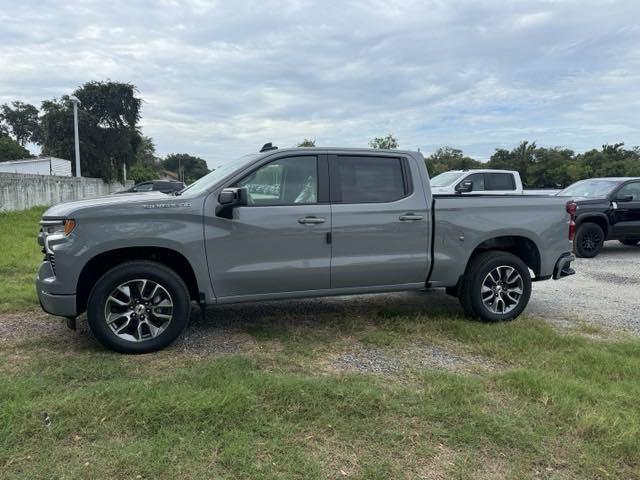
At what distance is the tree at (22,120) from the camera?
87.7m

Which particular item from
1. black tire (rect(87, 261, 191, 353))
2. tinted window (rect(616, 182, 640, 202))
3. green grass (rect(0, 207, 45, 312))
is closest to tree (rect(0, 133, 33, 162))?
green grass (rect(0, 207, 45, 312))

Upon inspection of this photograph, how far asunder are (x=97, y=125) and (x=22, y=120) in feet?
184

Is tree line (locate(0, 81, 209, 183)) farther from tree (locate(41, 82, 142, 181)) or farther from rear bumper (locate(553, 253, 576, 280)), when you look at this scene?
rear bumper (locate(553, 253, 576, 280))

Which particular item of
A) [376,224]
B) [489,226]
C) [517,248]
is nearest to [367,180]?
[376,224]

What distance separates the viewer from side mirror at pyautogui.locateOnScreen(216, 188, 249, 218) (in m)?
4.34

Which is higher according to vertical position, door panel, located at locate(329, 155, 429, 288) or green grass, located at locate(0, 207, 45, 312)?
door panel, located at locate(329, 155, 429, 288)

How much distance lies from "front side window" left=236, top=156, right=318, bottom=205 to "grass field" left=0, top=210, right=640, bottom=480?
1.34 m

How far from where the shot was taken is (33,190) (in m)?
18.5

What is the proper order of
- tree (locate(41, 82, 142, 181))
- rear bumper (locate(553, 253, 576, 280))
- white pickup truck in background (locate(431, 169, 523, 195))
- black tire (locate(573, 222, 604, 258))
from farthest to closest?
tree (locate(41, 82, 142, 181))
white pickup truck in background (locate(431, 169, 523, 195))
black tire (locate(573, 222, 604, 258))
rear bumper (locate(553, 253, 576, 280))

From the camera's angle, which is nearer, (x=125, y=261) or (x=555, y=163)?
(x=125, y=261)

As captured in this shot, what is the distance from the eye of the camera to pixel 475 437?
3086 millimetres

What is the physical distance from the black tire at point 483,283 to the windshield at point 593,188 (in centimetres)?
624

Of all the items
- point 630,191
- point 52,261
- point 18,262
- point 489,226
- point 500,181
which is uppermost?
point 500,181

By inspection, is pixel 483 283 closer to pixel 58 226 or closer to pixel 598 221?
pixel 58 226
